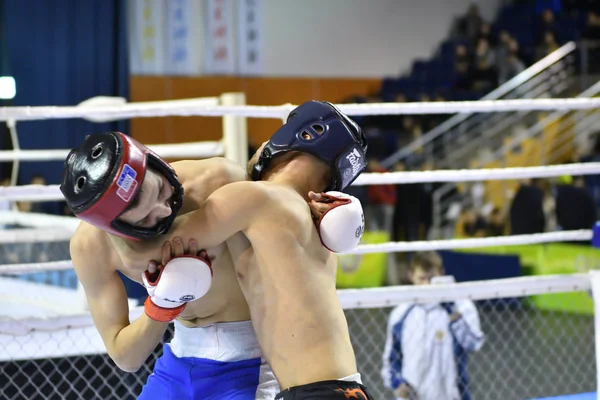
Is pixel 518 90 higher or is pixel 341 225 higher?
pixel 341 225

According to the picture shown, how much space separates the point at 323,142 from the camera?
1897 mm

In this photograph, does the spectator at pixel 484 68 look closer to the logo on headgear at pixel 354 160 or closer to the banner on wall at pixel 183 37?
the banner on wall at pixel 183 37

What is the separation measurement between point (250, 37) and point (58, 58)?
2.50 metres

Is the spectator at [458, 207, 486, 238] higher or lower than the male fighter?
lower

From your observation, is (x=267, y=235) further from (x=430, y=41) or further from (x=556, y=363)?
(x=430, y=41)

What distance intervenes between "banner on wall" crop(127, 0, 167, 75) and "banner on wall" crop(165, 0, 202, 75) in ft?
0.29

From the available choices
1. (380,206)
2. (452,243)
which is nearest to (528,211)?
(380,206)

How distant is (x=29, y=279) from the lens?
5.17 m

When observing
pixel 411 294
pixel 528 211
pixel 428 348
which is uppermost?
pixel 411 294

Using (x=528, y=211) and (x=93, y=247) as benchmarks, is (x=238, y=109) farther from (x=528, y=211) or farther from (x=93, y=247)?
(x=528, y=211)

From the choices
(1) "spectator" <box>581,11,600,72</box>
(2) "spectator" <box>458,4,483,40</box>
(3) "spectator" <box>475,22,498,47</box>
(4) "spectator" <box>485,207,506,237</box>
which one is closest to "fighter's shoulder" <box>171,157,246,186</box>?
(4) "spectator" <box>485,207,506,237</box>

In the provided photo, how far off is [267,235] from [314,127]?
1.12 feet

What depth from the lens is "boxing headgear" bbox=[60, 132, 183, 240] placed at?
1.52m

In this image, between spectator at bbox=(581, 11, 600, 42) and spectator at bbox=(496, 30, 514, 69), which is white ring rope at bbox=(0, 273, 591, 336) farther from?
spectator at bbox=(496, 30, 514, 69)
